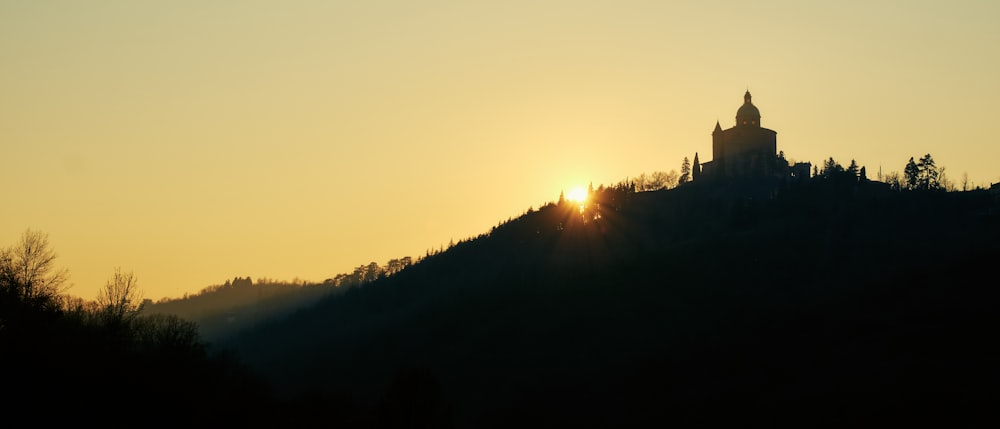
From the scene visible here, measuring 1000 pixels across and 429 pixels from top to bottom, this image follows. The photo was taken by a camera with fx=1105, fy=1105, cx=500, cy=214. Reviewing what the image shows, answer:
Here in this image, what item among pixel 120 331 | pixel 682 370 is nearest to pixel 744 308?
pixel 682 370

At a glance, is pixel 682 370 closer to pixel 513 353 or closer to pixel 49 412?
pixel 513 353

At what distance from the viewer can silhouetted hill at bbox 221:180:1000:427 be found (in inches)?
4316

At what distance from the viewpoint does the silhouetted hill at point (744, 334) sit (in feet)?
Answer: 360

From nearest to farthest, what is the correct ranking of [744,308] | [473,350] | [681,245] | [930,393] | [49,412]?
[49,412]
[930,393]
[744,308]
[473,350]
[681,245]

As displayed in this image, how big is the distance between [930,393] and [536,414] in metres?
44.2

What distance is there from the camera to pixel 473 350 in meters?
171

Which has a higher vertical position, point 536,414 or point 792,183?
point 792,183

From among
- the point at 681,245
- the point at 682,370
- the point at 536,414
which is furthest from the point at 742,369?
the point at 681,245

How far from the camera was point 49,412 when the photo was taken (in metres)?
64.6

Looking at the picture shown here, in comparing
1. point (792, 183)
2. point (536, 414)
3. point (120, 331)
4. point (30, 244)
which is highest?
point (792, 183)

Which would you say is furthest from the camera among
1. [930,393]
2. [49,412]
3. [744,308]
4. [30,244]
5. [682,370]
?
[744,308]

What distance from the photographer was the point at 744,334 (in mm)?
143750

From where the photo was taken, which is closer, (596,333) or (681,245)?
(596,333)

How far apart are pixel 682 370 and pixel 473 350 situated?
4405 centimetres
